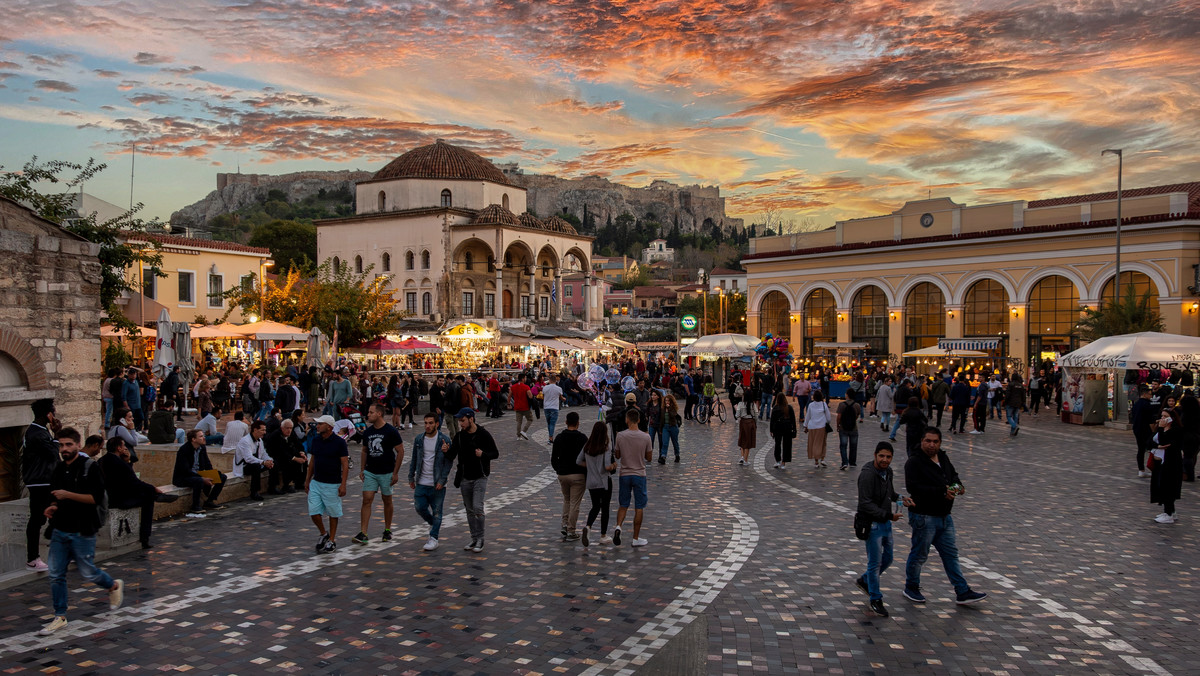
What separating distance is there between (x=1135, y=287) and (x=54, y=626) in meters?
38.1

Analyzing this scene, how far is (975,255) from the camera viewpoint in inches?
1565

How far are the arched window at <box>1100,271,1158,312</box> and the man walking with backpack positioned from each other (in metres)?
36.1

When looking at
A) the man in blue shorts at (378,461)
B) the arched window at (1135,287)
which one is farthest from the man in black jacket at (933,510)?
the arched window at (1135,287)

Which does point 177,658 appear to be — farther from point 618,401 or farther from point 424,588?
point 618,401

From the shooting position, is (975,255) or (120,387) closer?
(120,387)

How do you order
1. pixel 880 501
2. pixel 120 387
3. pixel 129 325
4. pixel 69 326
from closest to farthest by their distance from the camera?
pixel 880 501, pixel 69 326, pixel 120 387, pixel 129 325

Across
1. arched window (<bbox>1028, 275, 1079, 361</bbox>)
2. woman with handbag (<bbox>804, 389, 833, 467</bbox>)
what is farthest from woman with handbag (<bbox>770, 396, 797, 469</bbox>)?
arched window (<bbox>1028, 275, 1079, 361</bbox>)

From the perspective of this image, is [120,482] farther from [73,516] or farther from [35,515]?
[73,516]

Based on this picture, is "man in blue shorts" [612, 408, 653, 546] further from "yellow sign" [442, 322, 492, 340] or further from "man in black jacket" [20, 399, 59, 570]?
"yellow sign" [442, 322, 492, 340]

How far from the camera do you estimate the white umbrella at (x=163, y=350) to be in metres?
19.5

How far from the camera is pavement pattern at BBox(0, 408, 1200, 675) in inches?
234

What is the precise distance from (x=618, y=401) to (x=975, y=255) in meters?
28.4

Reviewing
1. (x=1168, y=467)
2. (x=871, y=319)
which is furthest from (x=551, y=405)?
(x=871, y=319)

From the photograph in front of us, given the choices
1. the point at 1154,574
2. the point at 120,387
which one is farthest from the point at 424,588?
the point at 120,387
